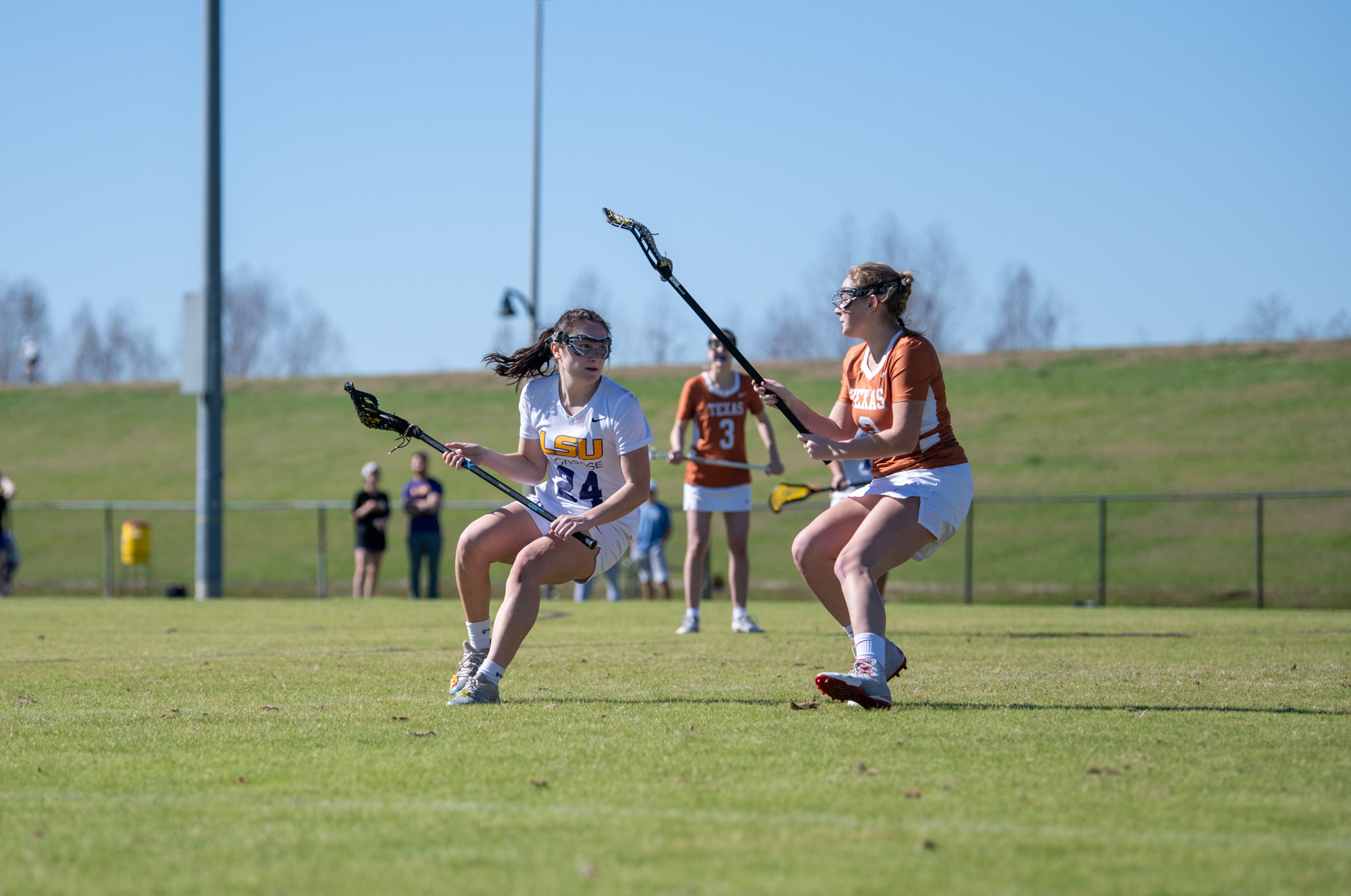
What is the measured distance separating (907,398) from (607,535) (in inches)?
61.0

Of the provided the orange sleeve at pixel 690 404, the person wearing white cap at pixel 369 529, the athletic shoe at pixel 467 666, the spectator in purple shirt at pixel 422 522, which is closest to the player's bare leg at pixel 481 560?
the athletic shoe at pixel 467 666

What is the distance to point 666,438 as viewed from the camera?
3241 centimetres

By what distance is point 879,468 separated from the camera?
256 inches

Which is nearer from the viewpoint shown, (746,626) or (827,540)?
(827,540)

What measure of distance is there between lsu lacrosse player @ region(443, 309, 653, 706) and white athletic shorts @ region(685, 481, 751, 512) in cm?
495

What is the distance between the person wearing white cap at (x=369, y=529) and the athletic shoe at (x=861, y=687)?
14.4m

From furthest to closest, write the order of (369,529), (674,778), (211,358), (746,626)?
(369,529) < (211,358) < (746,626) < (674,778)

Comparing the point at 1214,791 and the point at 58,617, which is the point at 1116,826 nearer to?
the point at 1214,791

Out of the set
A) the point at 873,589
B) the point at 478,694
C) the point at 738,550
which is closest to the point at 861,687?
the point at 873,589

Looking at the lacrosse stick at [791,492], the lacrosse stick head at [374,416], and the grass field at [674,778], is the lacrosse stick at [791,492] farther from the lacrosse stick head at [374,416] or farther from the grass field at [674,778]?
the lacrosse stick head at [374,416]

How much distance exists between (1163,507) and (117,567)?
76.8 feet

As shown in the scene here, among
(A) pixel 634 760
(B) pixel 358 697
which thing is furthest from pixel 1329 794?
(B) pixel 358 697

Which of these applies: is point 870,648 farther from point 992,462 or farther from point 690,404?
point 992,462

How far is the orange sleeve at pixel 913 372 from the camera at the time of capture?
20.0 ft
